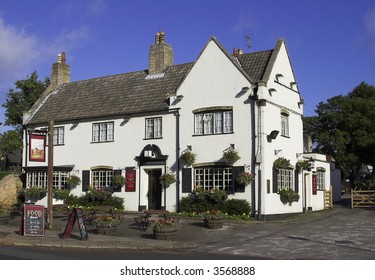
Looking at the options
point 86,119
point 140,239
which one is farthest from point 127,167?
point 140,239

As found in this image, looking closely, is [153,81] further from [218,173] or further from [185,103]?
[218,173]

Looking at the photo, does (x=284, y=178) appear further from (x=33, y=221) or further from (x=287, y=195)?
(x=33, y=221)

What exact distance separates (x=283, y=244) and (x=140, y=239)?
5177mm

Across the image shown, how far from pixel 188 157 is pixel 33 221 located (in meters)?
9.26

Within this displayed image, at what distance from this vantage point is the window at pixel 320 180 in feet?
97.8

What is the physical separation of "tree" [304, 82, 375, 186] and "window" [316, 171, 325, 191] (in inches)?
372

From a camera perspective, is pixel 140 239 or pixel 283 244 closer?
pixel 283 244

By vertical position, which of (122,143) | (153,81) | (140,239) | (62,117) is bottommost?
(140,239)

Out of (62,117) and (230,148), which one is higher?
(62,117)

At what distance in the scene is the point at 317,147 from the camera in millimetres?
45375

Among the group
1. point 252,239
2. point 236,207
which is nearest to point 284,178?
point 236,207

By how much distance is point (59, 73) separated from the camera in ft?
113

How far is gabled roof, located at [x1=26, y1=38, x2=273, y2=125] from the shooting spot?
83.0 feet

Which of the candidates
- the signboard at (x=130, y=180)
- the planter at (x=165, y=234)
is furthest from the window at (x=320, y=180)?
the planter at (x=165, y=234)
